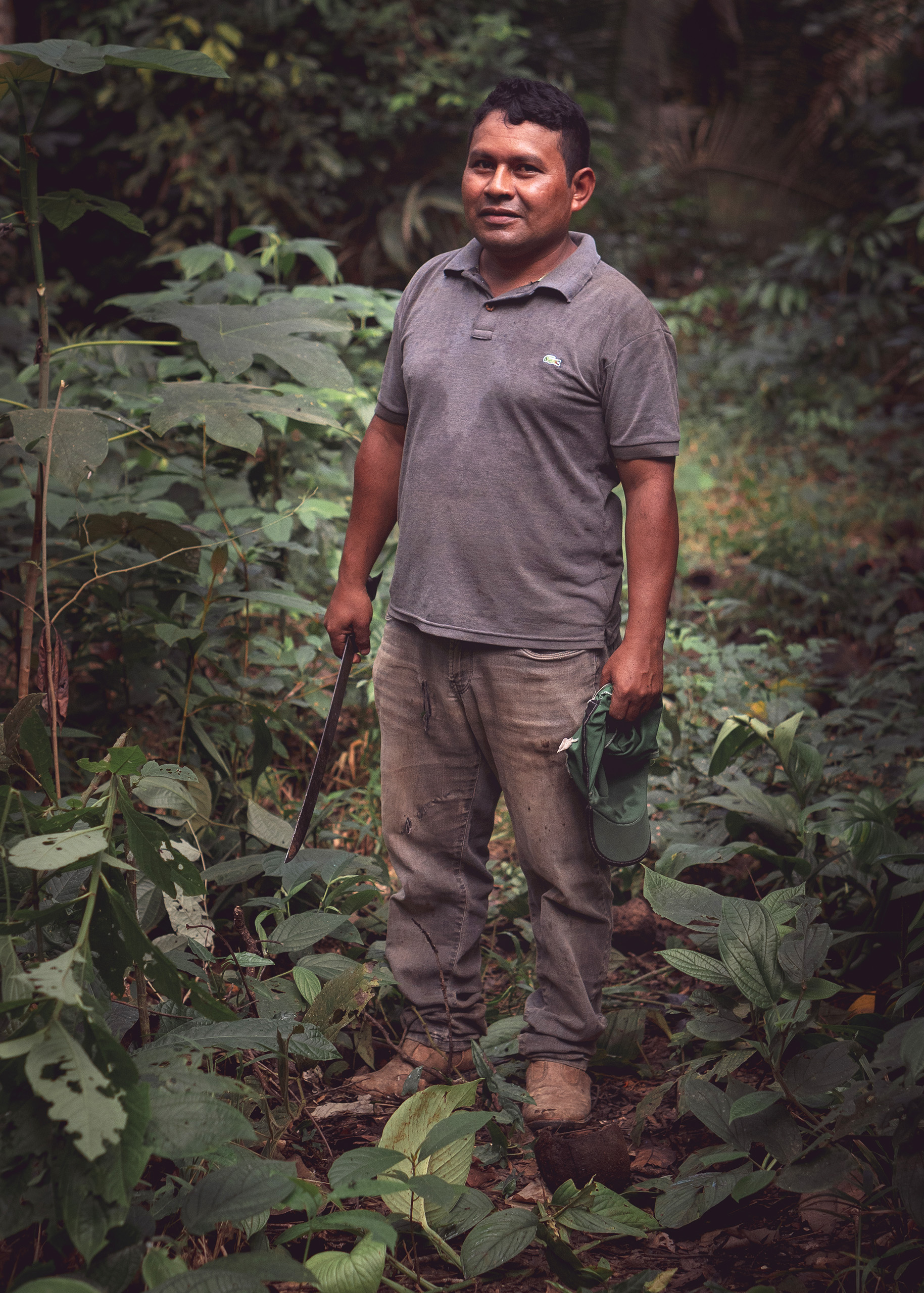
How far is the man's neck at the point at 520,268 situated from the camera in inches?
82.6

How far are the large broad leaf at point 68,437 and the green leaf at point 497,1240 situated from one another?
1314mm

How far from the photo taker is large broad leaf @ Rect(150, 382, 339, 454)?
2006mm

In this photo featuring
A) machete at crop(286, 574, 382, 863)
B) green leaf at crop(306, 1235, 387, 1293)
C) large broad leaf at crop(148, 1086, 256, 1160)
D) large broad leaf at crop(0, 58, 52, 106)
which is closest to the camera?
large broad leaf at crop(148, 1086, 256, 1160)

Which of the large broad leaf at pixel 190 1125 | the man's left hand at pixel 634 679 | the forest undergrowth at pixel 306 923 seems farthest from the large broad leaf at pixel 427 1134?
the man's left hand at pixel 634 679

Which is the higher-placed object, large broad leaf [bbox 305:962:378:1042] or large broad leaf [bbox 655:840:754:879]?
large broad leaf [bbox 655:840:754:879]

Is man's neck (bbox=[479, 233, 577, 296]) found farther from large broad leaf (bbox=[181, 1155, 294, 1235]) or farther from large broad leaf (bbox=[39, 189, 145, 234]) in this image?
large broad leaf (bbox=[181, 1155, 294, 1235])

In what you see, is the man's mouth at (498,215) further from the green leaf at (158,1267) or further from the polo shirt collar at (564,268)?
the green leaf at (158,1267)

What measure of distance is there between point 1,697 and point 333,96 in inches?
186

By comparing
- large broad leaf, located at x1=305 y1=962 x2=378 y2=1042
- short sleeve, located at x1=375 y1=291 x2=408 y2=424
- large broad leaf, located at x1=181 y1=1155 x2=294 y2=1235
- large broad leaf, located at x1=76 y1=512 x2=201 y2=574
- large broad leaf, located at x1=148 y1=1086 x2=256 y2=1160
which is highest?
short sleeve, located at x1=375 y1=291 x2=408 y2=424

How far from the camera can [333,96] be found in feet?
20.4

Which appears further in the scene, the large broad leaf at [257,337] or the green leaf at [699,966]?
the large broad leaf at [257,337]

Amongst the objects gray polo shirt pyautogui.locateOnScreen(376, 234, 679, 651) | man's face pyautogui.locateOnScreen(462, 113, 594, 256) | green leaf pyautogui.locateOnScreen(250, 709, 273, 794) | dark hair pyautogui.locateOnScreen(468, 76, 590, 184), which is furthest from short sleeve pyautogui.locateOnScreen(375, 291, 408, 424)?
green leaf pyautogui.locateOnScreen(250, 709, 273, 794)

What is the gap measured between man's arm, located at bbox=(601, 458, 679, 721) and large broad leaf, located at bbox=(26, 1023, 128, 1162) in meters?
1.09

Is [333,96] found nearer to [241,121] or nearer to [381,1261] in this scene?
[241,121]
